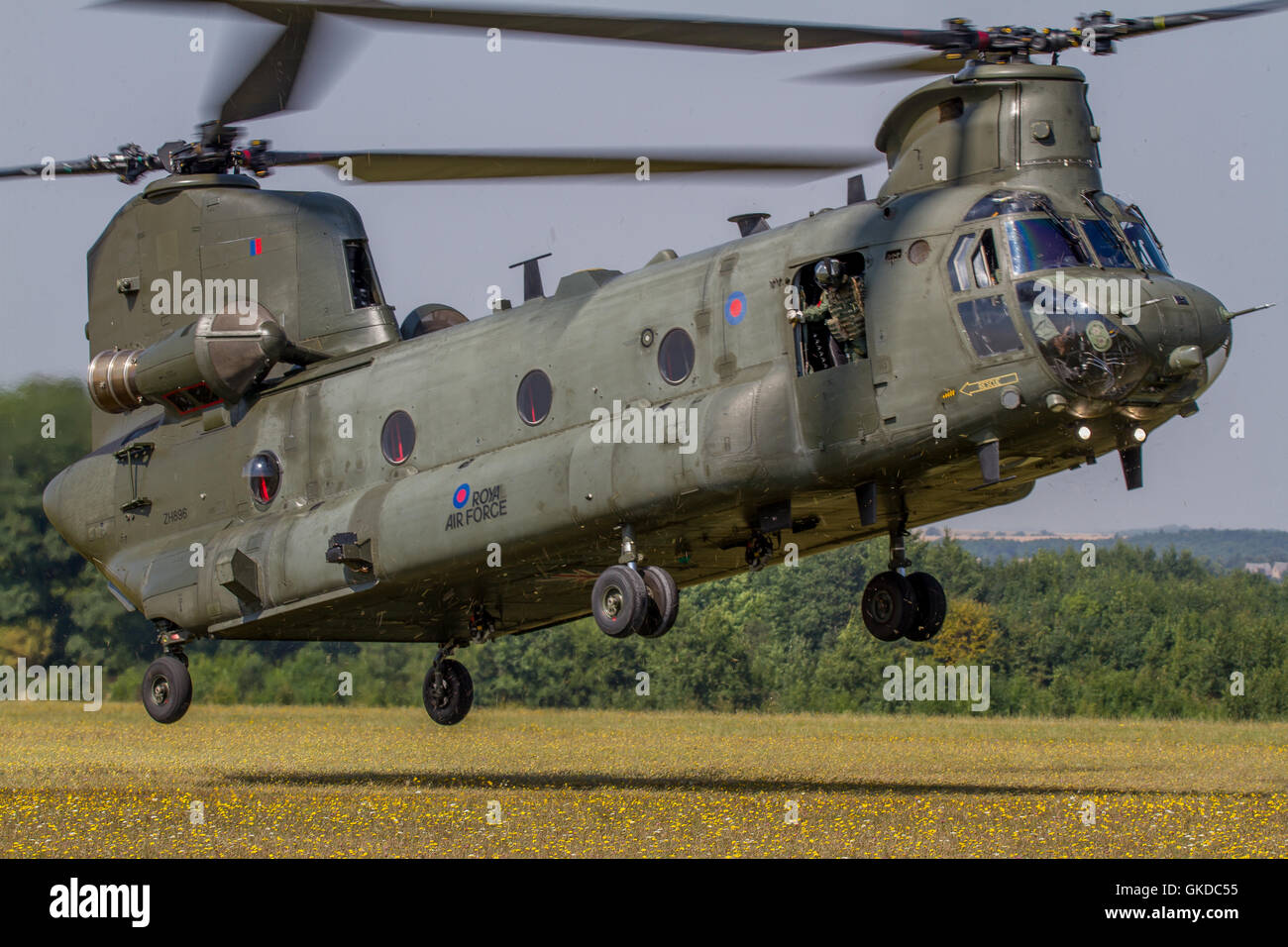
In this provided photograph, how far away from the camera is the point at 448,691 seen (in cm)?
2036

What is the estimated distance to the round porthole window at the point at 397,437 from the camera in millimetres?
17469

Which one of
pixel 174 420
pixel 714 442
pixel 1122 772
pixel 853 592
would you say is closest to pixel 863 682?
pixel 853 592

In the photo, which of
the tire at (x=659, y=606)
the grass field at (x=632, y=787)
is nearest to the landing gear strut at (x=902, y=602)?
the grass field at (x=632, y=787)

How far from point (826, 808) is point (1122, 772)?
7.15 meters

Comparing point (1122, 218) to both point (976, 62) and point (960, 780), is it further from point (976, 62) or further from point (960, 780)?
point (960, 780)

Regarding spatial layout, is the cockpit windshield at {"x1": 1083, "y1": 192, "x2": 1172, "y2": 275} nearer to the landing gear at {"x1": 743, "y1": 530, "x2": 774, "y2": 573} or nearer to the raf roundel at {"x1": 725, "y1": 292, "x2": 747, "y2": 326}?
the raf roundel at {"x1": 725, "y1": 292, "x2": 747, "y2": 326}

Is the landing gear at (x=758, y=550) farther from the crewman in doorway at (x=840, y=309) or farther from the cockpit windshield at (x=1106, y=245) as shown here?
the cockpit windshield at (x=1106, y=245)

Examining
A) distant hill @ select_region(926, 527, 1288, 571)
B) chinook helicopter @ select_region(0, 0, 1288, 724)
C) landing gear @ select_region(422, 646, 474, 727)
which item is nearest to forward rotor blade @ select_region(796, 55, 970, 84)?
chinook helicopter @ select_region(0, 0, 1288, 724)

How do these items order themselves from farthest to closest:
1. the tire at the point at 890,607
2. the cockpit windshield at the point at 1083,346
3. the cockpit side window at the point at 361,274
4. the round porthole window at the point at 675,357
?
the cockpit side window at the point at 361,274 < the tire at the point at 890,607 < the round porthole window at the point at 675,357 < the cockpit windshield at the point at 1083,346

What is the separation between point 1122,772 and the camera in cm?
2123

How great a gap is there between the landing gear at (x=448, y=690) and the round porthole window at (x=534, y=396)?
4.84 meters

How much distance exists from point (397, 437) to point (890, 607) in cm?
544

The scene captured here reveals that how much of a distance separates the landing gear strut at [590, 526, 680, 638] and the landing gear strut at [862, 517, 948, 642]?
2214mm

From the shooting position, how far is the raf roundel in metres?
14.8
